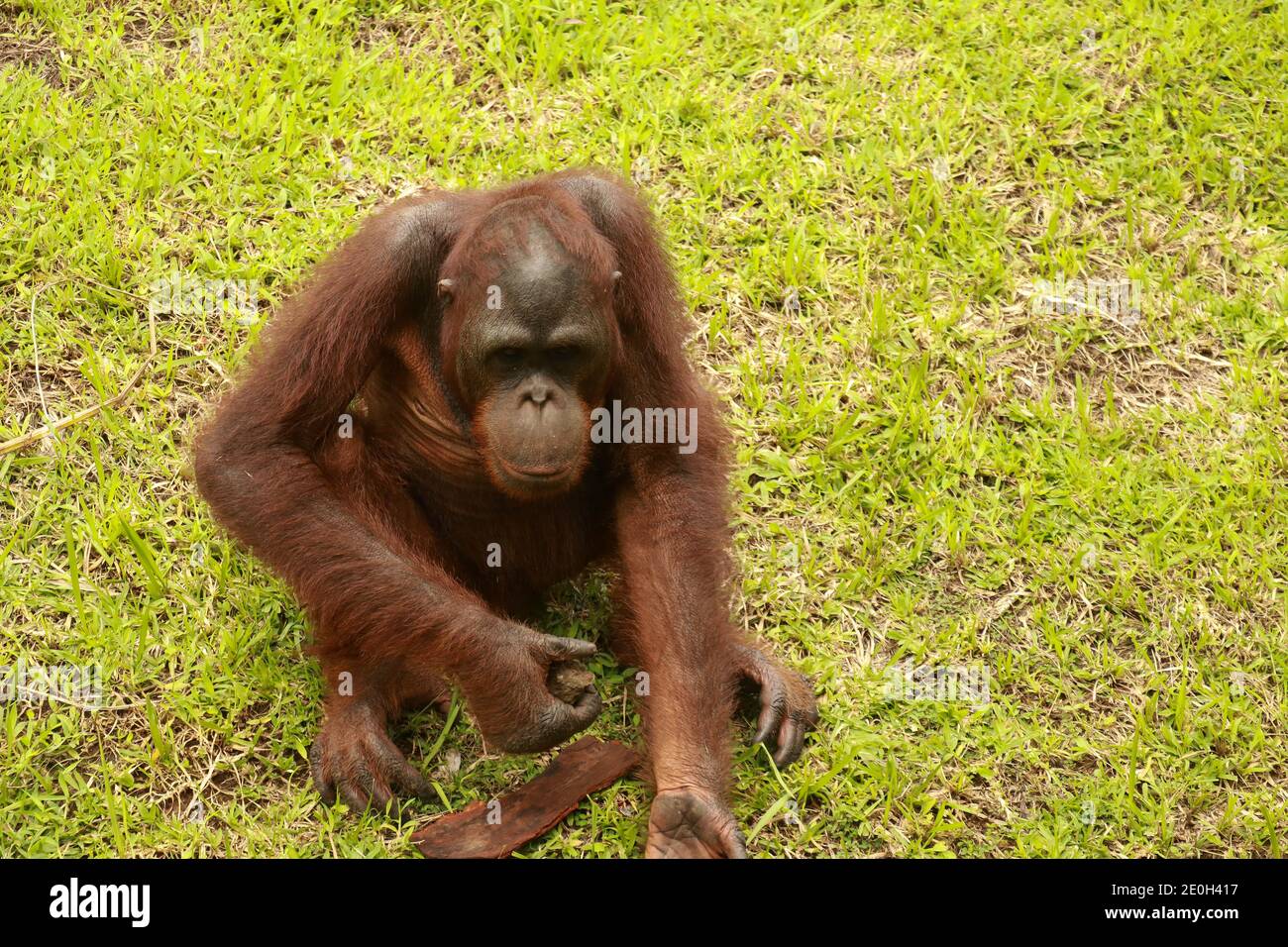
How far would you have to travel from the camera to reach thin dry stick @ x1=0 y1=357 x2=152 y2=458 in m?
4.94

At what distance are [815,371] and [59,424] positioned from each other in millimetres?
2746

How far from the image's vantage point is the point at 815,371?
18.2 feet

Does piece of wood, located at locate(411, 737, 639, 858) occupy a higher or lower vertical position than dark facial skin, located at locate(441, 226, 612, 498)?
lower

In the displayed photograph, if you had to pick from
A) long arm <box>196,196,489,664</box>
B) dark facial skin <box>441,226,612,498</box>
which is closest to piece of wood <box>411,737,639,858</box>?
long arm <box>196,196,489,664</box>

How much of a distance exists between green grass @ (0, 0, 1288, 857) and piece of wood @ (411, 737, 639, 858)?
8cm

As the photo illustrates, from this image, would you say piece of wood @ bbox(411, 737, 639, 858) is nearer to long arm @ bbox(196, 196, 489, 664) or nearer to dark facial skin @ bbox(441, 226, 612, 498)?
long arm @ bbox(196, 196, 489, 664)

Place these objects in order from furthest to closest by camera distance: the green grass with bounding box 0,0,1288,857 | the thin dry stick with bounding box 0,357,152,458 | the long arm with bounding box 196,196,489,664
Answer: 1. the thin dry stick with bounding box 0,357,152,458
2. the green grass with bounding box 0,0,1288,857
3. the long arm with bounding box 196,196,489,664

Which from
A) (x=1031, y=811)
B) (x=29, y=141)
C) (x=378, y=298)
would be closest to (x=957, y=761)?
(x=1031, y=811)

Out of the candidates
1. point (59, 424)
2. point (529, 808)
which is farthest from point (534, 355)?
point (59, 424)

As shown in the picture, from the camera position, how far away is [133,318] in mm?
5375
